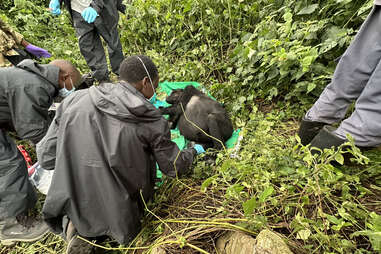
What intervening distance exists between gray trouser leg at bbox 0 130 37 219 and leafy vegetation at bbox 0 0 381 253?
1.56 ft

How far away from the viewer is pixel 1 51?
2918 millimetres

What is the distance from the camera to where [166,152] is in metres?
1.62

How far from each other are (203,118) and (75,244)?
186cm

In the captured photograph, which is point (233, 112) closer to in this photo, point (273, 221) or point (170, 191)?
point (170, 191)

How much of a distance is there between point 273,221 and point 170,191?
3.26ft

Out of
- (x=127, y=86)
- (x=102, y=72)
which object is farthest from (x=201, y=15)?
(x=127, y=86)

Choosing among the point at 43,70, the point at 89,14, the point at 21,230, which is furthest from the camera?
the point at 89,14

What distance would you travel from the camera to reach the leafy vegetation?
1.10 m

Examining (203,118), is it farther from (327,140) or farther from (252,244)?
(252,244)

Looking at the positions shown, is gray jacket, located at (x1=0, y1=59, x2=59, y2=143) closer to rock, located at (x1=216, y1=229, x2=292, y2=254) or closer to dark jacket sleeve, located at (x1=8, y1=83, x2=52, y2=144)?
dark jacket sleeve, located at (x1=8, y1=83, x2=52, y2=144)

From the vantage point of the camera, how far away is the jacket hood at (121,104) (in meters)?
1.31

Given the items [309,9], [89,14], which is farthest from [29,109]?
[309,9]

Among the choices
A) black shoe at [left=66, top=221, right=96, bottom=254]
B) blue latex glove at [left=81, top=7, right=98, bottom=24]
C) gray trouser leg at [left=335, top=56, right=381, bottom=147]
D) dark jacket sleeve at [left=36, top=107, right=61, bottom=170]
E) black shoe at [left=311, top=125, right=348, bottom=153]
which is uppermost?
blue latex glove at [left=81, top=7, right=98, bottom=24]

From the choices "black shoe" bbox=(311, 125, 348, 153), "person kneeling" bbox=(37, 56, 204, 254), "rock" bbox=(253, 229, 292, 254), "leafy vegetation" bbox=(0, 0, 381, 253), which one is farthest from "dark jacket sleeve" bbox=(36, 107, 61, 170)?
"black shoe" bbox=(311, 125, 348, 153)
